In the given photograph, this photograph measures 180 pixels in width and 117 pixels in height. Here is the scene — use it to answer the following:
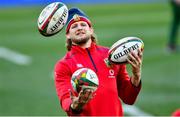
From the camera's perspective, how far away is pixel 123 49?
8.16 metres

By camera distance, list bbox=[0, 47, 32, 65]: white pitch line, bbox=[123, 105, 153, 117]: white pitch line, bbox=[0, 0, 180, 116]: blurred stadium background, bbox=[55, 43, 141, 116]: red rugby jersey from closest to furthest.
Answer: bbox=[55, 43, 141, 116]: red rugby jersey → bbox=[123, 105, 153, 117]: white pitch line → bbox=[0, 0, 180, 116]: blurred stadium background → bbox=[0, 47, 32, 65]: white pitch line

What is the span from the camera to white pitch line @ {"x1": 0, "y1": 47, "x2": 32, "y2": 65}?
20.7 meters

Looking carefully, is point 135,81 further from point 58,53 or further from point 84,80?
point 58,53

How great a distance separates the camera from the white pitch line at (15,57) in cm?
2072

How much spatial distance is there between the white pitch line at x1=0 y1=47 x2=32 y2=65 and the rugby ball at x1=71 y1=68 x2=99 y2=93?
1282 cm

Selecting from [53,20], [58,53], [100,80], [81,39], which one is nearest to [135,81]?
[100,80]

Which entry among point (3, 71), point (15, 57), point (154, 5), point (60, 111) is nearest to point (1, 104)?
point (60, 111)

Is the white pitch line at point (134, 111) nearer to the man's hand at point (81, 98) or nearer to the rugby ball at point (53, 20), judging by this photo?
the rugby ball at point (53, 20)

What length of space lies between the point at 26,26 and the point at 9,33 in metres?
1.48

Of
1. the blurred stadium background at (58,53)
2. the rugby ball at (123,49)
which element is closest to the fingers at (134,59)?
the rugby ball at (123,49)

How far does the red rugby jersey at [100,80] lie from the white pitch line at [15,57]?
1210cm

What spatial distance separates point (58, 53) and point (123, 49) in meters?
13.6

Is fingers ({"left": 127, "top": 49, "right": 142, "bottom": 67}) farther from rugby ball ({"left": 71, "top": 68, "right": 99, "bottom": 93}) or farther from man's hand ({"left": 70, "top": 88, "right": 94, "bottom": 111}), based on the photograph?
man's hand ({"left": 70, "top": 88, "right": 94, "bottom": 111})

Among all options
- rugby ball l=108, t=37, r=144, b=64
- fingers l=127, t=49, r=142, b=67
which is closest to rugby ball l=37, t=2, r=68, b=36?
rugby ball l=108, t=37, r=144, b=64
